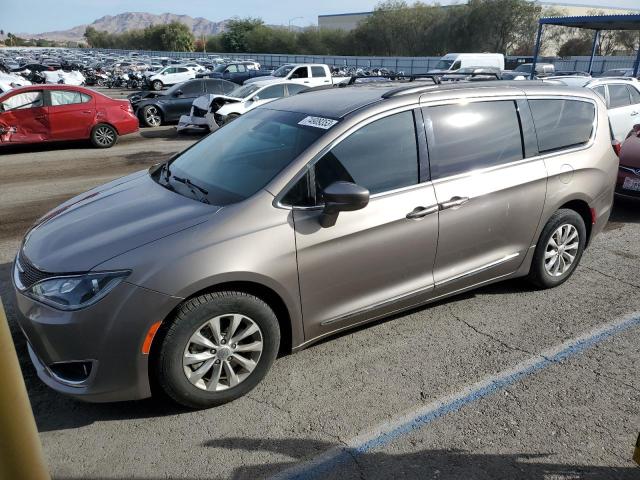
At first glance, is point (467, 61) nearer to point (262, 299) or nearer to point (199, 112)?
point (199, 112)

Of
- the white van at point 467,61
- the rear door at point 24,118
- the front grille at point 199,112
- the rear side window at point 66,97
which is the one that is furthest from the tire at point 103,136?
the white van at point 467,61

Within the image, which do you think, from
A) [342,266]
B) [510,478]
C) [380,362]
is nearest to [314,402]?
[380,362]

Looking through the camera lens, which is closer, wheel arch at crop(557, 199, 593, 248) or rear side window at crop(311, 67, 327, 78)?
wheel arch at crop(557, 199, 593, 248)

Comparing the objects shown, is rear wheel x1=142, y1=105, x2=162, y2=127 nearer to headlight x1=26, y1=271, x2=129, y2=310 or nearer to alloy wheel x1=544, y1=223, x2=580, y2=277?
alloy wheel x1=544, y1=223, x2=580, y2=277

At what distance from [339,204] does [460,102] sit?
1465mm

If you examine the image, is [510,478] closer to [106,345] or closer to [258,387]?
[258,387]

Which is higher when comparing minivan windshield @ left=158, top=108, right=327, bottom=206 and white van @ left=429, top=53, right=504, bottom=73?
minivan windshield @ left=158, top=108, right=327, bottom=206

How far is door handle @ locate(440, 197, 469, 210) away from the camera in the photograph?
143 inches

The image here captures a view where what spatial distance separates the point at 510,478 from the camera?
8.36ft

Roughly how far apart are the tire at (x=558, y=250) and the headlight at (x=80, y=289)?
3.34m

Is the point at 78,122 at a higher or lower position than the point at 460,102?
lower

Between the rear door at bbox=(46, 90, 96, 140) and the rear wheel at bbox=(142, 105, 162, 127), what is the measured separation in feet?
13.5

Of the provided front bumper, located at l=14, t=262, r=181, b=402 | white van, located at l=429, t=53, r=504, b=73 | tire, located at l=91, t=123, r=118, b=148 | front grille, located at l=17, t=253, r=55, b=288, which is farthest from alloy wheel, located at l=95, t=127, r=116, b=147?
white van, located at l=429, t=53, r=504, b=73

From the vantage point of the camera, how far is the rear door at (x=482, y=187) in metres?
3.71
